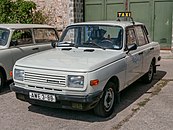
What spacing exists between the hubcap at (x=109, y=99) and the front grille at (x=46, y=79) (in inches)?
34.3

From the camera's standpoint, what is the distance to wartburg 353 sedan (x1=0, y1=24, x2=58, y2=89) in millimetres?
6035

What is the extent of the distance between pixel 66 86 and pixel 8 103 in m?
→ 1.88

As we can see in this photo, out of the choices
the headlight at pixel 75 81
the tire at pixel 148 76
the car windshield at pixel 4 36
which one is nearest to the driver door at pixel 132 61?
the tire at pixel 148 76

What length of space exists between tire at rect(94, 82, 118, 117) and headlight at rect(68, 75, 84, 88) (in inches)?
22.2

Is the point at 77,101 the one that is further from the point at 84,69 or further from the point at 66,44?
the point at 66,44

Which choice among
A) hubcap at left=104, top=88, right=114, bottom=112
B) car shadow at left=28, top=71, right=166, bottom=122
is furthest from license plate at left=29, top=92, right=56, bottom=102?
hubcap at left=104, top=88, right=114, bottom=112

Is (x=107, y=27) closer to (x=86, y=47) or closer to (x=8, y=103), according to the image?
(x=86, y=47)

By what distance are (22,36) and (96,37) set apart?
92.4 inches

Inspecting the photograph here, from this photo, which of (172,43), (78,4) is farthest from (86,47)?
(78,4)

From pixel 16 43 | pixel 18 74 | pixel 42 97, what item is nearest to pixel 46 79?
pixel 42 97

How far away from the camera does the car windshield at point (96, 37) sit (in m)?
5.09

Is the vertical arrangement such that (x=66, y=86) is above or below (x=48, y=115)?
above

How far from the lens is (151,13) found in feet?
35.6

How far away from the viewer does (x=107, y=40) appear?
514 cm
